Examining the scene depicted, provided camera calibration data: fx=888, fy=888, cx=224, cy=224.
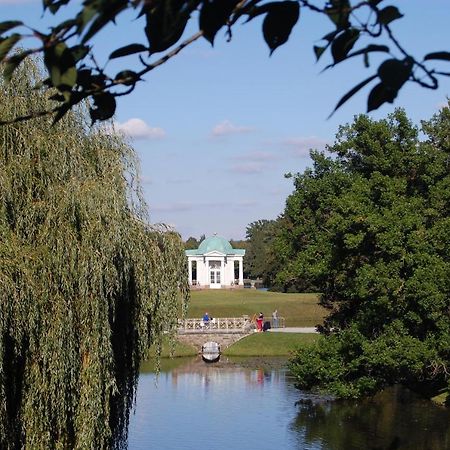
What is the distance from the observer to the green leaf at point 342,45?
2.46 metres

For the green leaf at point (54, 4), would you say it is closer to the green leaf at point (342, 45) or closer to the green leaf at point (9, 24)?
the green leaf at point (9, 24)

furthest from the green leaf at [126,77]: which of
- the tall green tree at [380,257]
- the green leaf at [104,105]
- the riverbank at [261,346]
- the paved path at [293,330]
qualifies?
the paved path at [293,330]

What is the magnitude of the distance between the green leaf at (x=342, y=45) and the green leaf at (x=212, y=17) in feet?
1.27

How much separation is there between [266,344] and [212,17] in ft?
152

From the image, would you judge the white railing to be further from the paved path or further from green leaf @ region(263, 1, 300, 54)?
green leaf @ region(263, 1, 300, 54)

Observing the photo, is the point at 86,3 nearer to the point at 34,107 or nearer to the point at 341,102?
the point at 341,102

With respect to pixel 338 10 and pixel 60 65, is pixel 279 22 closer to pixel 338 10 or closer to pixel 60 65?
pixel 338 10

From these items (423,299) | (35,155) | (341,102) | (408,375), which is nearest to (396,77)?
(341,102)

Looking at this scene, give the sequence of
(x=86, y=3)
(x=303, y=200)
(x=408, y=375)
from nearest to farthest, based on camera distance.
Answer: (x=86, y=3) < (x=408, y=375) < (x=303, y=200)

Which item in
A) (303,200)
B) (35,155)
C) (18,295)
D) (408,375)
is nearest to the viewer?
(18,295)

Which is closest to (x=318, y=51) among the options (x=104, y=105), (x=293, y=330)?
(x=104, y=105)

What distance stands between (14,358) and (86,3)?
10975 mm

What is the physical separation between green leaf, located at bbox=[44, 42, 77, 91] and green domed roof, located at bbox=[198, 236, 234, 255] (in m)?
84.4

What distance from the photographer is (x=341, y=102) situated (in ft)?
7.36
